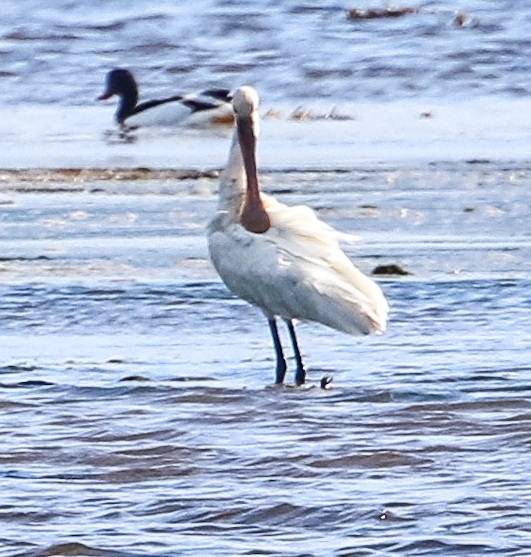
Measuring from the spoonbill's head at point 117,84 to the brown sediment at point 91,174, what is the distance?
6.62m

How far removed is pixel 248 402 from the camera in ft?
26.7

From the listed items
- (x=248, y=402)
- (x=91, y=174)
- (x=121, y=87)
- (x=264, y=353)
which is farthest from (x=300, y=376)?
(x=121, y=87)

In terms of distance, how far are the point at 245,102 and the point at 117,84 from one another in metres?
13.7

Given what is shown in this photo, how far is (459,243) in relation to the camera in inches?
481

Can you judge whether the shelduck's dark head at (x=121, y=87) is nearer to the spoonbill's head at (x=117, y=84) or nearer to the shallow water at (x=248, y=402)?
the spoonbill's head at (x=117, y=84)

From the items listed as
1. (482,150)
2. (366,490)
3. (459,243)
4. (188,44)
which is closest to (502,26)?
(188,44)

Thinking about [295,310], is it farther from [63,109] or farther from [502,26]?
[502,26]

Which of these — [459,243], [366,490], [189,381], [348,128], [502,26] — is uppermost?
[366,490]

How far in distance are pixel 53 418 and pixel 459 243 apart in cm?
477

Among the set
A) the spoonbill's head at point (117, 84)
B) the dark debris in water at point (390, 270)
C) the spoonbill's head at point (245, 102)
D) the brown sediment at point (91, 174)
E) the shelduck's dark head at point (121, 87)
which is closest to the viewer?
the spoonbill's head at point (245, 102)

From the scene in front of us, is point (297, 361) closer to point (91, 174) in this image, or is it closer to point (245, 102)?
point (245, 102)

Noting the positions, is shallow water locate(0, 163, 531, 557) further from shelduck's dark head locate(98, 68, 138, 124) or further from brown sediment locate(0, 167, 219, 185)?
shelduck's dark head locate(98, 68, 138, 124)

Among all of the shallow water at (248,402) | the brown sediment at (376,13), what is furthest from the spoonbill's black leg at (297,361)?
the brown sediment at (376,13)

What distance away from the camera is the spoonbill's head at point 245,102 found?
9.88 m
